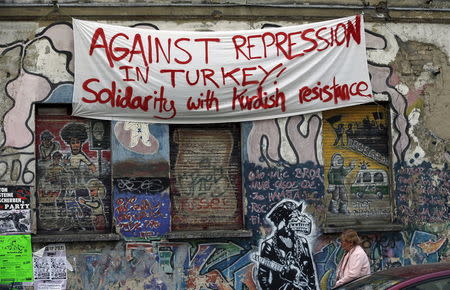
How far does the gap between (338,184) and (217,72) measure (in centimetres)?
253

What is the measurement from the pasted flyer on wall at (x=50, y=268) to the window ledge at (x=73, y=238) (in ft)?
0.40

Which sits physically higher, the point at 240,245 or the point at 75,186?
the point at 75,186

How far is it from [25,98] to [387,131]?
5.49 meters

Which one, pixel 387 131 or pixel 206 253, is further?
pixel 387 131

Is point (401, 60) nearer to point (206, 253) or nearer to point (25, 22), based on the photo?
point (206, 253)

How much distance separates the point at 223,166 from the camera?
10.7 metres

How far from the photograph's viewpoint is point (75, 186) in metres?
10.3

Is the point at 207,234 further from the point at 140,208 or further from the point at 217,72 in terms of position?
the point at 217,72

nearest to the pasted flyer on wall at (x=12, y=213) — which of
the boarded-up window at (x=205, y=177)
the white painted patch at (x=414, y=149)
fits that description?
the boarded-up window at (x=205, y=177)

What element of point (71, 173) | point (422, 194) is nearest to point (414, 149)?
point (422, 194)

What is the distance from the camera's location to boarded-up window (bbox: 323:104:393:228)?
10914mm

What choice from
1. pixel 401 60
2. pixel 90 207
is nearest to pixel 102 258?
pixel 90 207

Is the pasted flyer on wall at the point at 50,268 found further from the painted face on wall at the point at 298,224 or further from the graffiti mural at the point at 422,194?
the graffiti mural at the point at 422,194

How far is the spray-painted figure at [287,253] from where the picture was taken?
10.4m
